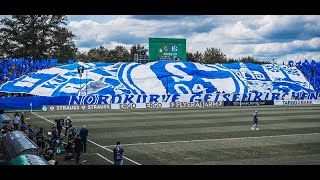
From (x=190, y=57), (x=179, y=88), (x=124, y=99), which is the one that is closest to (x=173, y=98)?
(x=124, y=99)

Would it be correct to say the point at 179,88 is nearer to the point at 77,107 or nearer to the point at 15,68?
the point at 77,107

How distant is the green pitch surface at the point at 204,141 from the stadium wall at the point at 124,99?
18469mm

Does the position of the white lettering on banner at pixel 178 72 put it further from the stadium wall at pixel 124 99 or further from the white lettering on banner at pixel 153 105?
the white lettering on banner at pixel 153 105

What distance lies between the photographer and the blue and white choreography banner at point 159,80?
68062 mm

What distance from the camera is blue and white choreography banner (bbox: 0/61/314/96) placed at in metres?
68.1

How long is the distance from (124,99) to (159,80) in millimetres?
18280

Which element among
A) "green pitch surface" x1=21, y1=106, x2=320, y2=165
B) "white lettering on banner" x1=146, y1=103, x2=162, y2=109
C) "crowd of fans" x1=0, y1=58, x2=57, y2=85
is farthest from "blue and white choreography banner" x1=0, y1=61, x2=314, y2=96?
"green pitch surface" x1=21, y1=106, x2=320, y2=165

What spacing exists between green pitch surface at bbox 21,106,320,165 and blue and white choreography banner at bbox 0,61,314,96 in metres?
32.7

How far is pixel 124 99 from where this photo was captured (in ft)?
197

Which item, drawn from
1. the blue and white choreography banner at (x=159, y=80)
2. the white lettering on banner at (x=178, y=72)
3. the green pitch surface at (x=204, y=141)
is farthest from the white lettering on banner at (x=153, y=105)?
the white lettering on banner at (x=178, y=72)

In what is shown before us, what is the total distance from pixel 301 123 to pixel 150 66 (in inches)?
1925

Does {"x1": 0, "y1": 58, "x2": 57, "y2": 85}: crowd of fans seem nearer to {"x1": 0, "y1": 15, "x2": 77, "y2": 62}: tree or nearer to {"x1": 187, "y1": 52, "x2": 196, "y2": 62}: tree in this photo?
{"x1": 0, "y1": 15, "x2": 77, "y2": 62}: tree

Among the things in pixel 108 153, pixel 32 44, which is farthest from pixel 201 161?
pixel 32 44
